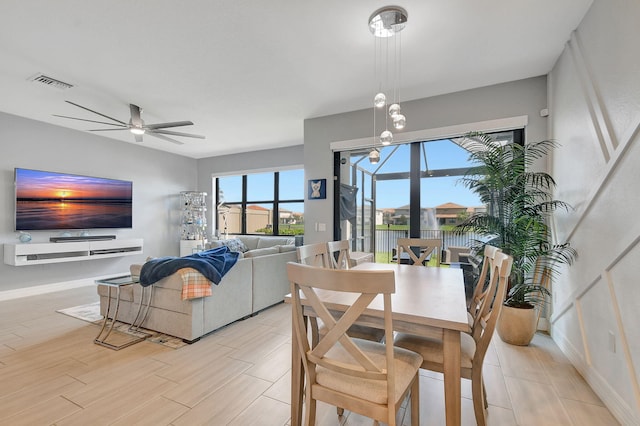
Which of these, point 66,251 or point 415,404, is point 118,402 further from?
point 66,251

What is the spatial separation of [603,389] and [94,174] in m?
7.19

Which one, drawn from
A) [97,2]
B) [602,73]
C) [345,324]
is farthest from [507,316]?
[97,2]

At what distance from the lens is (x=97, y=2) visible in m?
2.08

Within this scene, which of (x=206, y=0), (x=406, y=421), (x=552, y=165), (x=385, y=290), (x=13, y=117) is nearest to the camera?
(x=385, y=290)

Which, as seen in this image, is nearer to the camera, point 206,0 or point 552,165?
point 206,0

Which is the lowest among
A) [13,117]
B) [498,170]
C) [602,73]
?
[498,170]

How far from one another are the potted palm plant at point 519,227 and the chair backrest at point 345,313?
223 cm

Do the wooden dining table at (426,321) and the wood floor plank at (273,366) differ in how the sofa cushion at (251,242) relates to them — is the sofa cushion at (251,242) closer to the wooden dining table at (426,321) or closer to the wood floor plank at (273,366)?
the wood floor plank at (273,366)

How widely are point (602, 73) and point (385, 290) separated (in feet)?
8.08

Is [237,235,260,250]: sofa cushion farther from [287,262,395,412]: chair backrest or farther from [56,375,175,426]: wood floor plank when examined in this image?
[287,262,395,412]: chair backrest

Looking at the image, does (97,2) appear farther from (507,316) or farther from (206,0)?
(507,316)

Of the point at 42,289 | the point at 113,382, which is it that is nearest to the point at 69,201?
the point at 42,289

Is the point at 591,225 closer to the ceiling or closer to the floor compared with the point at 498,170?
closer to the floor

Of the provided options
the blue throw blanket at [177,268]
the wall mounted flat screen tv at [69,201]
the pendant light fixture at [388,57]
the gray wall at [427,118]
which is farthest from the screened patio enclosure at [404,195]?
the wall mounted flat screen tv at [69,201]
